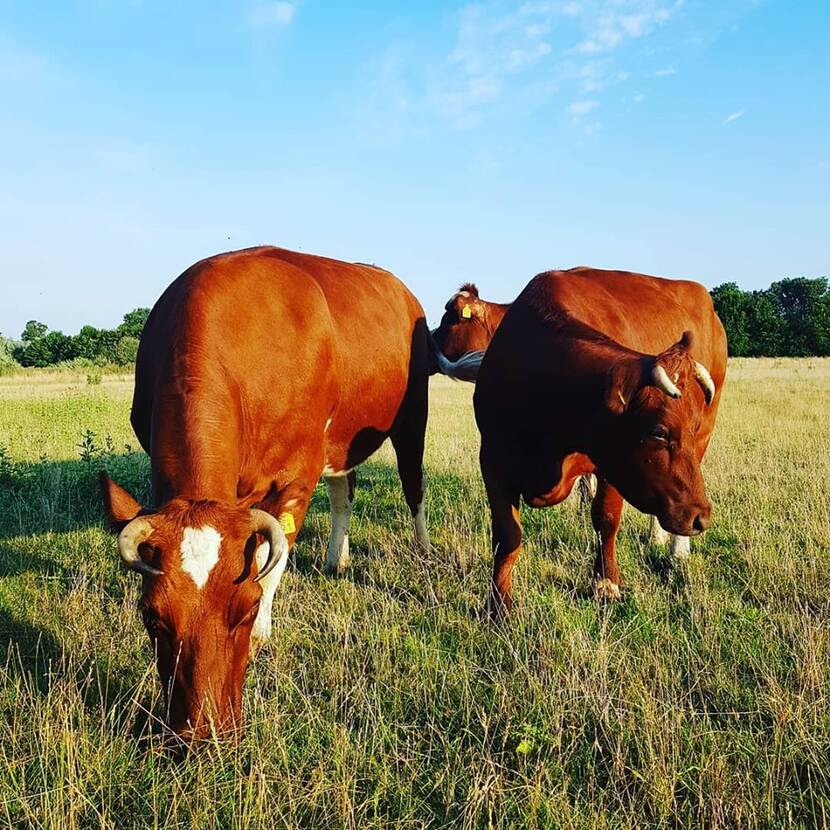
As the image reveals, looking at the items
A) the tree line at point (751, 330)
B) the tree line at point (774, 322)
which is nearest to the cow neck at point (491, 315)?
the tree line at point (751, 330)

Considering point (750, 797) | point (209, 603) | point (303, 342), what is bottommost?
point (750, 797)

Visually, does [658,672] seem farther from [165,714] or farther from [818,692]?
[165,714]

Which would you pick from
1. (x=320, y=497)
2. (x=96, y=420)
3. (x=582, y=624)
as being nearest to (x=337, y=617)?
(x=582, y=624)

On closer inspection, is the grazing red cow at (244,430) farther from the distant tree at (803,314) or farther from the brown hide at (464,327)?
the distant tree at (803,314)

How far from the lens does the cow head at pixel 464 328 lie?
12.7 meters

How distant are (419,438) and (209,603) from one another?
467 cm

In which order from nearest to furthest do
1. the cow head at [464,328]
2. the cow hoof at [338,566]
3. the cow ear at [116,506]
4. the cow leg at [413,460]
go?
the cow ear at [116,506] → the cow hoof at [338,566] → the cow leg at [413,460] → the cow head at [464,328]

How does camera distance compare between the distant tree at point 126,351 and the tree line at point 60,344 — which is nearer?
the distant tree at point 126,351

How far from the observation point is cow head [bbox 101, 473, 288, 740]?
2877 mm

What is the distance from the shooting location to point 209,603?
2910 millimetres

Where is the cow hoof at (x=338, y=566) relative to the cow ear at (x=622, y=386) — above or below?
below

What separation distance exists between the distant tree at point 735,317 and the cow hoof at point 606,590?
77.6 meters

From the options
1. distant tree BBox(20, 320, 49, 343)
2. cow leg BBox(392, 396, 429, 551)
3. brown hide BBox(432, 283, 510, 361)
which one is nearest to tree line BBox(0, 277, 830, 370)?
distant tree BBox(20, 320, 49, 343)

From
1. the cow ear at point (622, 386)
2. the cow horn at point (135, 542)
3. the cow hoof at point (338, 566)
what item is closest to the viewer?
the cow horn at point (135, 542)
